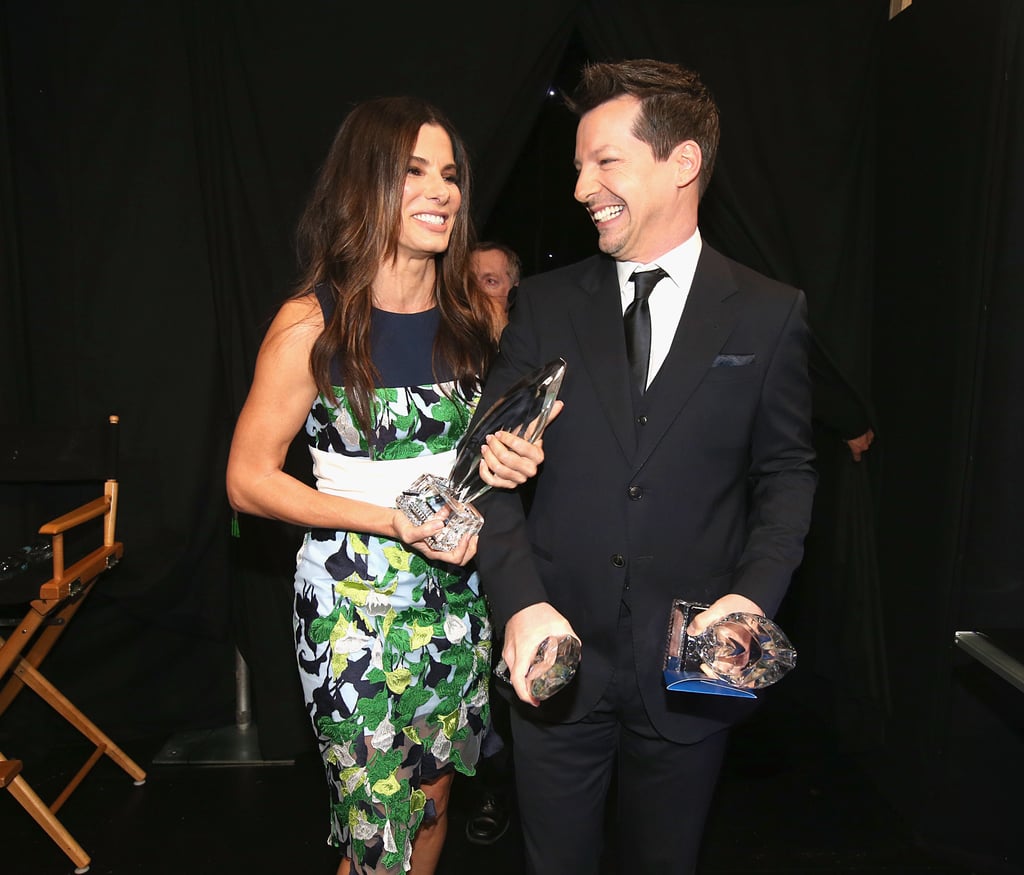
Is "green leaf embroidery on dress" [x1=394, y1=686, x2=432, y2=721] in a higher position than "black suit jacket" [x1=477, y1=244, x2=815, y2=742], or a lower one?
lower

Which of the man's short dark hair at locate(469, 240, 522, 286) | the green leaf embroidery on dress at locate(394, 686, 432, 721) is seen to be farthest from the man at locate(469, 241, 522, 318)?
the green leaf embroidery on dress at locate(394, 686, 432, 721)

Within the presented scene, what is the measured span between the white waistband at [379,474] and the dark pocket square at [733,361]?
598 millimetres

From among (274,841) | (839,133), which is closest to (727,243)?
(839,133)

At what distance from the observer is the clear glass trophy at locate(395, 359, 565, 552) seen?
4.80ft

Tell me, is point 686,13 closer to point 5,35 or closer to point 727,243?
point 727,243

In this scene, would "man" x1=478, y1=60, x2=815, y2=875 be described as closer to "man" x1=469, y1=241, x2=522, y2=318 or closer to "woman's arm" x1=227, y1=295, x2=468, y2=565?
"woman's arm" x1=227, y1=295, x2=468, y2=565

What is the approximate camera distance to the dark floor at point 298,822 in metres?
2.82

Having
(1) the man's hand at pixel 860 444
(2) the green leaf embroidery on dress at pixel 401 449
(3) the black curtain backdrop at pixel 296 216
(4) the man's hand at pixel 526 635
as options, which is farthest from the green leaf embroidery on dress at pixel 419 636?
(1) the man's hand at pixel 860 444

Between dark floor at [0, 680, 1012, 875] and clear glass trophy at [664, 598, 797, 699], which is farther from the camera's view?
dark floor at [0, 680, 1012, 875]

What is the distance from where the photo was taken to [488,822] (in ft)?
9.82

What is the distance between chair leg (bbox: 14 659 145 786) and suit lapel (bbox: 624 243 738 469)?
8.27 ft

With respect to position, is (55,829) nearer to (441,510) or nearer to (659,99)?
(441,510)

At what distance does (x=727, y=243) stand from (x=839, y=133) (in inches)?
22.1

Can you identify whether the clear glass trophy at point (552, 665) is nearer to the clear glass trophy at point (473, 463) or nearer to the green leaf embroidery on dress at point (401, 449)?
the clear glass trophy at point (473, 463)
